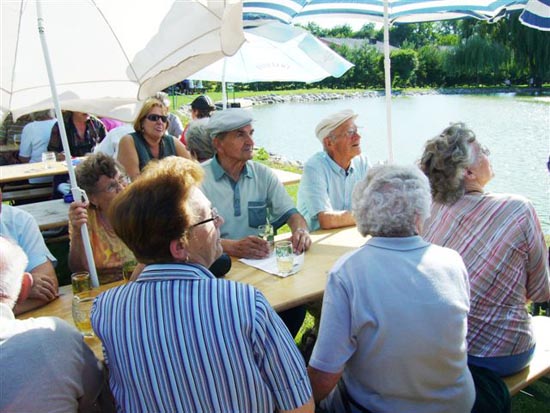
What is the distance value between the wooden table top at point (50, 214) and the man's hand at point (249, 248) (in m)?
1.85

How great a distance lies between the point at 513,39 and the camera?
27.1 meters

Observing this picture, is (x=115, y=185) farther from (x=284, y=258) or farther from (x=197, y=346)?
(x=197, y=346)

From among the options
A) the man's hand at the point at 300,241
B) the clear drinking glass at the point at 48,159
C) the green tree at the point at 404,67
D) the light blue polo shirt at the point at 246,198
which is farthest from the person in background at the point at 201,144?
the green tree at the point at 404,67

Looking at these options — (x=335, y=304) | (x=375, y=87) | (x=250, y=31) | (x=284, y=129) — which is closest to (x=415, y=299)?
(x=335, y=304)

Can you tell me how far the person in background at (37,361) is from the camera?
1.11 m

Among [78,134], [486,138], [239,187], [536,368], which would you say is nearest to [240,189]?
[239,187]

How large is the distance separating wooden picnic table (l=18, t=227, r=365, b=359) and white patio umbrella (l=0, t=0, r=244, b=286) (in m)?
0.24

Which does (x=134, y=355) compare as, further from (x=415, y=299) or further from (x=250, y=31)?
(x=250, y=31)

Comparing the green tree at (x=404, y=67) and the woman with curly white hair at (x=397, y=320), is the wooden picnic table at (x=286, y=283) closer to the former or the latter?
the woman with curly white hair at (x=397, y=320)

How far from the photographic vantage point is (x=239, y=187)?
3002mm

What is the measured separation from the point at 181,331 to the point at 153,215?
311 mm

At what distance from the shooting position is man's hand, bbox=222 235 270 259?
2479 mm

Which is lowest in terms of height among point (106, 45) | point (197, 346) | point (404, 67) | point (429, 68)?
point (197, 346)

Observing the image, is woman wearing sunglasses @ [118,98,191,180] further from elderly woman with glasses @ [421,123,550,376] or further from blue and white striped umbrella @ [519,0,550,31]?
blue and white striped umbrella @ [519,0,550,31]
